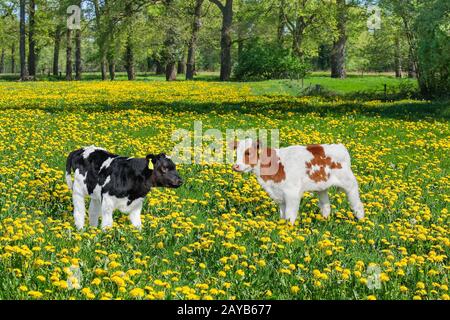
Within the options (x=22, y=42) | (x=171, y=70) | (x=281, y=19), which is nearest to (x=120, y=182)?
(x=22, y=42)

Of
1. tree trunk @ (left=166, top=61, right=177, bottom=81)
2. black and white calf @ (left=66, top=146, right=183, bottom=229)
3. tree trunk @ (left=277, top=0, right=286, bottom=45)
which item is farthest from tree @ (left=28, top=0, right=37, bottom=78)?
black and white calf @ (left=66, top=146, right=183, bottom=229)

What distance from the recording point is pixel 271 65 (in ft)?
168

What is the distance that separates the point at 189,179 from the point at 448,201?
4611 mm

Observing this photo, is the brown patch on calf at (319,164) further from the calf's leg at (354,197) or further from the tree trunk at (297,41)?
the tree trunk at (297,41)

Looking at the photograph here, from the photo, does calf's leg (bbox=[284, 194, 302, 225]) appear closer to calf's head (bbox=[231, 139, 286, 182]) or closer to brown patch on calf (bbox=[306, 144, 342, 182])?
calf's head (bbox=[231, 139, 286, 182])

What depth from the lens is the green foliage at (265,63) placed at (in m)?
50.7

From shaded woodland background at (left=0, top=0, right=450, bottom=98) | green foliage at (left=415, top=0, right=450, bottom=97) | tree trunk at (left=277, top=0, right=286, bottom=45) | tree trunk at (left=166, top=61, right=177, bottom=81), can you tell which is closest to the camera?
green foliage at (left=415, top=0, right=450, bottom=97)

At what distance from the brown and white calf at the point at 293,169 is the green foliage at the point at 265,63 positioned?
1588 inches

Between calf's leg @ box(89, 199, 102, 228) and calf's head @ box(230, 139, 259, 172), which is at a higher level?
calf's head @ box(230, 139, 259, 172)

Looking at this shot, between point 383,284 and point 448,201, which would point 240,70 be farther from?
point 383,284

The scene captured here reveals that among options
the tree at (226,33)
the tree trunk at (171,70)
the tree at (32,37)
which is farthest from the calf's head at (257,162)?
the tree at (32,37)

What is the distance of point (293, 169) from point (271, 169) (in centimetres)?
32

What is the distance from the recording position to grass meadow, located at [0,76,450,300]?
19.5 feet

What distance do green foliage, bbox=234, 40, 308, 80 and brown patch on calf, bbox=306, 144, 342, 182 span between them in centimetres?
4038
